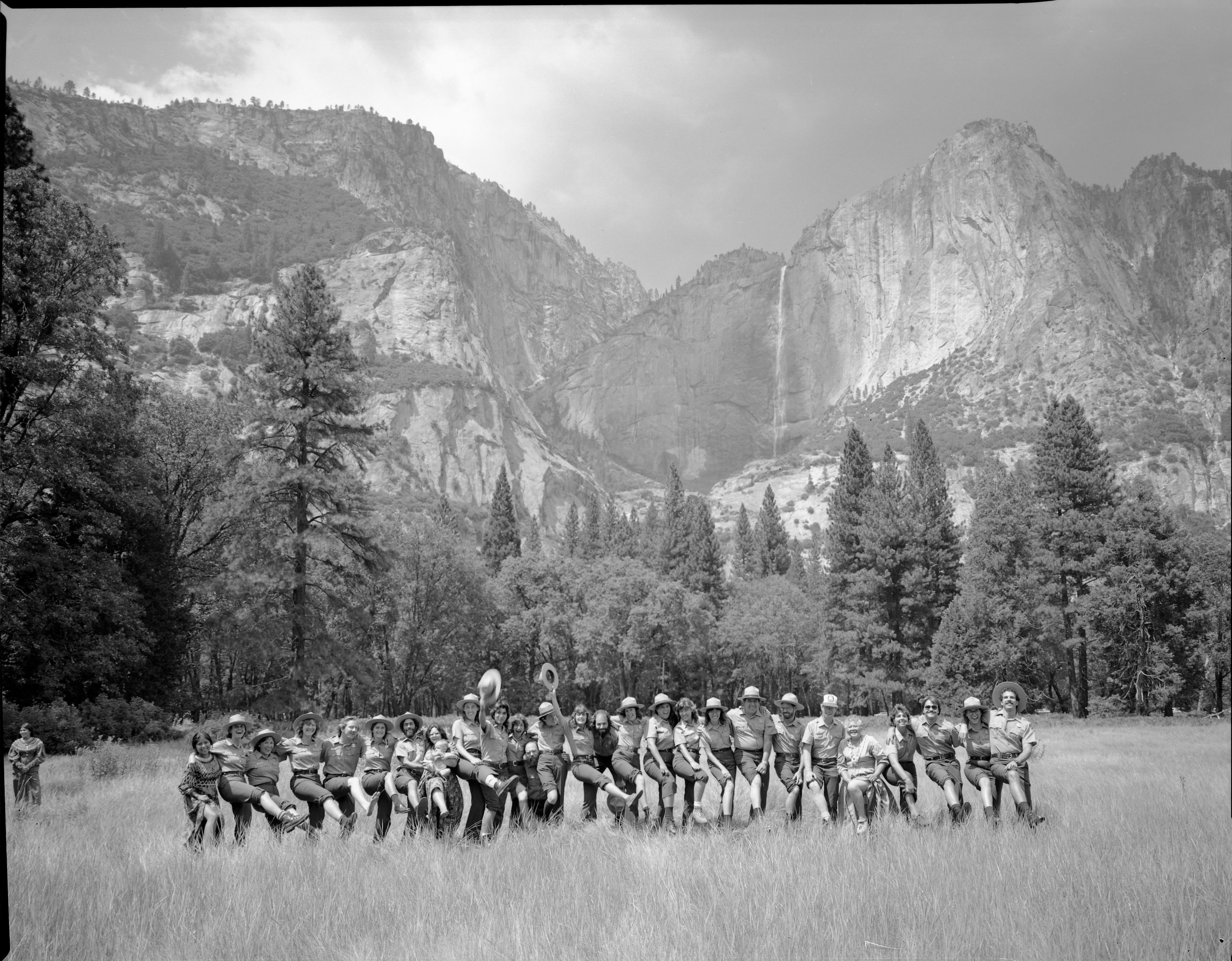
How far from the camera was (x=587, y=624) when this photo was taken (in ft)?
147

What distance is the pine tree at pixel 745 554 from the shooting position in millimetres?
76312

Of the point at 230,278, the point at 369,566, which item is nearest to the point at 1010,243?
the point at 230,278

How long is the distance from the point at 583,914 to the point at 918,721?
5.73m

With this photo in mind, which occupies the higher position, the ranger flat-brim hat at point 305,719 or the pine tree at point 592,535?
the pine tree at point 592,535

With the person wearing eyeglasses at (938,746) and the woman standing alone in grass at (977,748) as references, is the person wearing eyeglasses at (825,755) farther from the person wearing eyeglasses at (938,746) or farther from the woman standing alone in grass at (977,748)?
the woman standing alone in grass at (977,748)

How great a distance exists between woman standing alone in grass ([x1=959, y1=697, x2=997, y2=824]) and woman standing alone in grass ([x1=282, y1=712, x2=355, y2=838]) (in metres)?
6.46

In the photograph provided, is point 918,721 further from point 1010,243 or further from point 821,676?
point 1010,243

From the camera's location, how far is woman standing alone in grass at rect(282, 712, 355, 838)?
9.27m

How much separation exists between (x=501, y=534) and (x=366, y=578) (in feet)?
143

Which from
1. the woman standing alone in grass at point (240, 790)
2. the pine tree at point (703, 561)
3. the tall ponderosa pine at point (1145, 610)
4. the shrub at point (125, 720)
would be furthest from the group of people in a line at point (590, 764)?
the pine tree at point (703, 561)

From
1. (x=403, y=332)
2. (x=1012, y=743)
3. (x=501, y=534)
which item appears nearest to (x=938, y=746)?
(x=1012, y=743)

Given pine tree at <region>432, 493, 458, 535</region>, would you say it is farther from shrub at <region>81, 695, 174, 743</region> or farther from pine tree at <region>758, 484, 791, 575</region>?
shrub at <region>81, 695, 174, 743</region>

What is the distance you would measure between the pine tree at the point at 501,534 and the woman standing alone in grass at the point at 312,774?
53944 millimetres

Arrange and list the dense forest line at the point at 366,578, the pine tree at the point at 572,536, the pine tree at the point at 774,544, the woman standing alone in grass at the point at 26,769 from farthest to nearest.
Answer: the pine tree at the point at 572,536, the pine tree at the point at 774,544, the dense forest line at the point at 366,578, the woman standing alone in grass at the point at 26,769
